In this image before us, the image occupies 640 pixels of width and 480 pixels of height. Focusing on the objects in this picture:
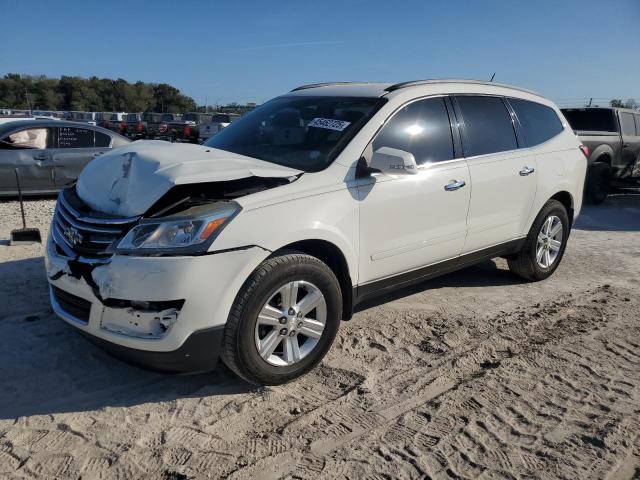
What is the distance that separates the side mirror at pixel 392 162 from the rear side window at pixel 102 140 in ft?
23.8

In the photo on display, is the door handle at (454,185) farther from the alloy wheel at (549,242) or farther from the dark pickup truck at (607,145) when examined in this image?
the dark pickup truck at (607,145)

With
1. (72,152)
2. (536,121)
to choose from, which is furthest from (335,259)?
(72,152)

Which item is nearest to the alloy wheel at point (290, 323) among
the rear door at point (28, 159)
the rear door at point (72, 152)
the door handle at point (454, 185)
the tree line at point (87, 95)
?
the door handle at point (454, 185)

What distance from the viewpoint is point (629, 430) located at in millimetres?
2953

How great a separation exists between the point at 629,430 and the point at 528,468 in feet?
2.52

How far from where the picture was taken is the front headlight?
112 inches

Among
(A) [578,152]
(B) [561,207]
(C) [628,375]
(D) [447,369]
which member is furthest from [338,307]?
(A) [578,152]

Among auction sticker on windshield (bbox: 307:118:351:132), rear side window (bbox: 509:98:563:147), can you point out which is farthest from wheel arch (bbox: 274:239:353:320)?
rear side window (bbox: 509:98:563:147)

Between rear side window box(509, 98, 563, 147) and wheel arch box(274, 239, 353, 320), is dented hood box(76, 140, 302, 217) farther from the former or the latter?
rear side window box(509, 98, 563, 147)

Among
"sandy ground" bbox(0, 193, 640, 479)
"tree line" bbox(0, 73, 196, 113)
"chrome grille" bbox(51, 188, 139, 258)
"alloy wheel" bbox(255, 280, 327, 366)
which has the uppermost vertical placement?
"tree line" bbox(0, 73, 196, 113)

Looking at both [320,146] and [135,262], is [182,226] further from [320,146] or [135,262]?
[320,146]

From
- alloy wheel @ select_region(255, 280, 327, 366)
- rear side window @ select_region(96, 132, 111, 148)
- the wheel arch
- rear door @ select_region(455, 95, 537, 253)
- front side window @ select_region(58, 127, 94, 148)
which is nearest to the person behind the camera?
alloy wheel @ select_region(255, 280, 327, 366)

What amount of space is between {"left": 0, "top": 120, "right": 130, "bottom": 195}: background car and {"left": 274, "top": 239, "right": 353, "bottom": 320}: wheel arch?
21.3 feet

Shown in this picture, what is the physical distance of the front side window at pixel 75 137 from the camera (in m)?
8.94
